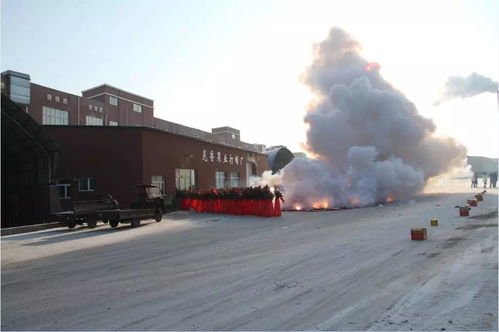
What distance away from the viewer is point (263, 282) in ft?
22.4

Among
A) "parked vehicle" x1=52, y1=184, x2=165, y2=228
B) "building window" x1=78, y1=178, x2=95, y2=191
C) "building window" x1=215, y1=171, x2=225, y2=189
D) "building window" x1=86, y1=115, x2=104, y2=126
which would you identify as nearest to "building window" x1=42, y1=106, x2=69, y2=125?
"building window" x1=86, y1=115, x2=104, y2=126

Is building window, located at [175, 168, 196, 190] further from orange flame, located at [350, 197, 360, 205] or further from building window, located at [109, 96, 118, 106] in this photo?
building window, located at [109, 96, 118, 106]

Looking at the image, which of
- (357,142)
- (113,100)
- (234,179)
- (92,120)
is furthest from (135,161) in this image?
(113,100)

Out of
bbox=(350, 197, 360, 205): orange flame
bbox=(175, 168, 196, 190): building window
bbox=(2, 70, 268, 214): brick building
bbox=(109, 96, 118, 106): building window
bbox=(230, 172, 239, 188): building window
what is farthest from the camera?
bbox=(109, 96, 118, 106): building window

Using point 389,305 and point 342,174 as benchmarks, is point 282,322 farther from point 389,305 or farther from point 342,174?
point 342,174

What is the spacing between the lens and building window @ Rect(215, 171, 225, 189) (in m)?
33.8

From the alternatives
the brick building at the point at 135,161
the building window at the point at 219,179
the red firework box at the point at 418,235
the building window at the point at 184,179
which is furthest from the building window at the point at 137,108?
the red firework box at the point at 418,235

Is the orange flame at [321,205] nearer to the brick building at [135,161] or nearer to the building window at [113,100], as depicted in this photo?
the brick building at [135,161]

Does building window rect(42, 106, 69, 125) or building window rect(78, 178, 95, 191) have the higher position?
building window rect(42, 106, 69, 125)

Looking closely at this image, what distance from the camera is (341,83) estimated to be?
30.7 m

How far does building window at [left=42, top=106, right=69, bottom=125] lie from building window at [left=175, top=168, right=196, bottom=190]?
3137cm

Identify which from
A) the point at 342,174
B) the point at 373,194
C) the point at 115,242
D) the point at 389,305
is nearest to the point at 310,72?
the point at 342,174

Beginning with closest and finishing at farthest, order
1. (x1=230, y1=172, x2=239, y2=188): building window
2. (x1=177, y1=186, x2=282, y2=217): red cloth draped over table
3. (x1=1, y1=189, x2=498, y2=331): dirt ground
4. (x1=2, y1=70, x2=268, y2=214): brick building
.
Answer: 1. (x1=1, y1=189, x2=498, y2=331): dirt ground
2. (x1=177, y1=186, x2=282, y2=217): red cloth draped over table
3. (x1=2, y1=70, x2=268, y2=214): brick building
4. (x1=230, y1=172, x2=239, y2=188): building window

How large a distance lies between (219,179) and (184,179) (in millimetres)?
6124
